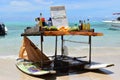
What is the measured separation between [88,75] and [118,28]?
3998 cm

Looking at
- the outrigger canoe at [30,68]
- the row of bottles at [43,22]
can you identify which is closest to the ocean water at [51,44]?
the outrigger canoe at [30,68]

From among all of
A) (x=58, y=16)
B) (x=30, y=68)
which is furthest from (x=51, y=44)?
(x=58, y=16)

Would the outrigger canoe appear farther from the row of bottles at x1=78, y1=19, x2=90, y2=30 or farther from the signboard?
the row of bottles at x1=78, y1=19, x2=90, y2=30

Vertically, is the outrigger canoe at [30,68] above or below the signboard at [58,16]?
below

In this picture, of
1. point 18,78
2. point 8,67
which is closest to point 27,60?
point 8,67

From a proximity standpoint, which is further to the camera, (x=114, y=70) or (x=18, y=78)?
(x=114, y=70)

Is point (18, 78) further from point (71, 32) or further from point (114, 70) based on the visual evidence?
point (114, 70)

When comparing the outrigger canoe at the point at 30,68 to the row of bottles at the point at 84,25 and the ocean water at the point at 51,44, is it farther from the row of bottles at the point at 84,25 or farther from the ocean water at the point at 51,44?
the ocean water at the point at 51,44

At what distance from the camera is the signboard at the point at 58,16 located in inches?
469

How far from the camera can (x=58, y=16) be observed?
39.4ft

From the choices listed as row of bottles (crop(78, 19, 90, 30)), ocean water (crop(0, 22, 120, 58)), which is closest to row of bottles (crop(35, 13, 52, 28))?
row of bottles (crop(78, 19, 90, 30))

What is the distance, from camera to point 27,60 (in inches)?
526

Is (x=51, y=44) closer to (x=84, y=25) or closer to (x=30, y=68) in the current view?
(x=30, y=68)

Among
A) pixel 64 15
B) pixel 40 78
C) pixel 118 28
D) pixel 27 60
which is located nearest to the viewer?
pixel 40 78
